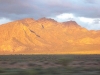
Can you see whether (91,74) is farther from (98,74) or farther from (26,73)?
(26,73)

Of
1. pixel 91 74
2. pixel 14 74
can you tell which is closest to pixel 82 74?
pixel 91 74

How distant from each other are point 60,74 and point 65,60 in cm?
1821

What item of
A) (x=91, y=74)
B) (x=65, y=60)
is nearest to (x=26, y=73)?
(x=91, y=74)

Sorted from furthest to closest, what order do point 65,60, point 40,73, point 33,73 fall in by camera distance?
point 65,60
point 40,73
point 33,73

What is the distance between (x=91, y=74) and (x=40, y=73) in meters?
2.94

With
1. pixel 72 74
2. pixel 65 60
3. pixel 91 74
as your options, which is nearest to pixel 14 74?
pixel 72 74

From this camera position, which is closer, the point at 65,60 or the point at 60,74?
the point at 60,74

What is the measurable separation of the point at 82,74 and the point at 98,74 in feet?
2.93

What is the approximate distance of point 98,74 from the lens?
14.9 meters

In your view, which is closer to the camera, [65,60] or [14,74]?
[14,74]

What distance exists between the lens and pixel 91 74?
1491 cm

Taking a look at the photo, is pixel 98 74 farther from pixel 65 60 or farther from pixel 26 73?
pixel 65 60

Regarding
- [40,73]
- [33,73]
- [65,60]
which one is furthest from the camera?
[65,60]

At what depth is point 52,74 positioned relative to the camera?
49.1ft
